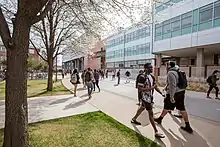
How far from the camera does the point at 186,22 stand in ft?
80.2

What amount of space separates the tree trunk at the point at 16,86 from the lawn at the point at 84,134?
2.68ft

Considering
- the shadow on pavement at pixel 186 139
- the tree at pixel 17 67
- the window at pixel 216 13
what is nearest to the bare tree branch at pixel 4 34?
the tree at pixel 17 67

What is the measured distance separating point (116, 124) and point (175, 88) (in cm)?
195

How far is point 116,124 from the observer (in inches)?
254

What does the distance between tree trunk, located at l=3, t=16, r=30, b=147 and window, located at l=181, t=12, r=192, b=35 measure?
2257 cm

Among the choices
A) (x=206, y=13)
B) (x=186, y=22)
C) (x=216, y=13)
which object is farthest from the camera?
(x=186, y=22)

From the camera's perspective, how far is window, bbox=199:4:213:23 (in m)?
21.4

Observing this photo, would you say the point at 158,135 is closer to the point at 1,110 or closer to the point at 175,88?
the point at 175,88

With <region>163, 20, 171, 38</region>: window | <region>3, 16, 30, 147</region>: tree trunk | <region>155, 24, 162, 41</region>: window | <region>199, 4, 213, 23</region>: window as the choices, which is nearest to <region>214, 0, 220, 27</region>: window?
<region>199, 4, 213, 23</region>: window

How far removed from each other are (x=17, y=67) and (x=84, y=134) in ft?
7.99

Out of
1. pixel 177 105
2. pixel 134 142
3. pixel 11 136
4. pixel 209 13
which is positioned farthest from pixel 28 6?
pixel 209 13

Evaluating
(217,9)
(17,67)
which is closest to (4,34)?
(17,67)

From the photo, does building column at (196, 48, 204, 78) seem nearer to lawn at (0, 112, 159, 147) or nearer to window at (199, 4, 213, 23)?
window at (199, 4, 213, 23)

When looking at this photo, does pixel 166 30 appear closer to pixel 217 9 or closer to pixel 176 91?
pixel 217 9
